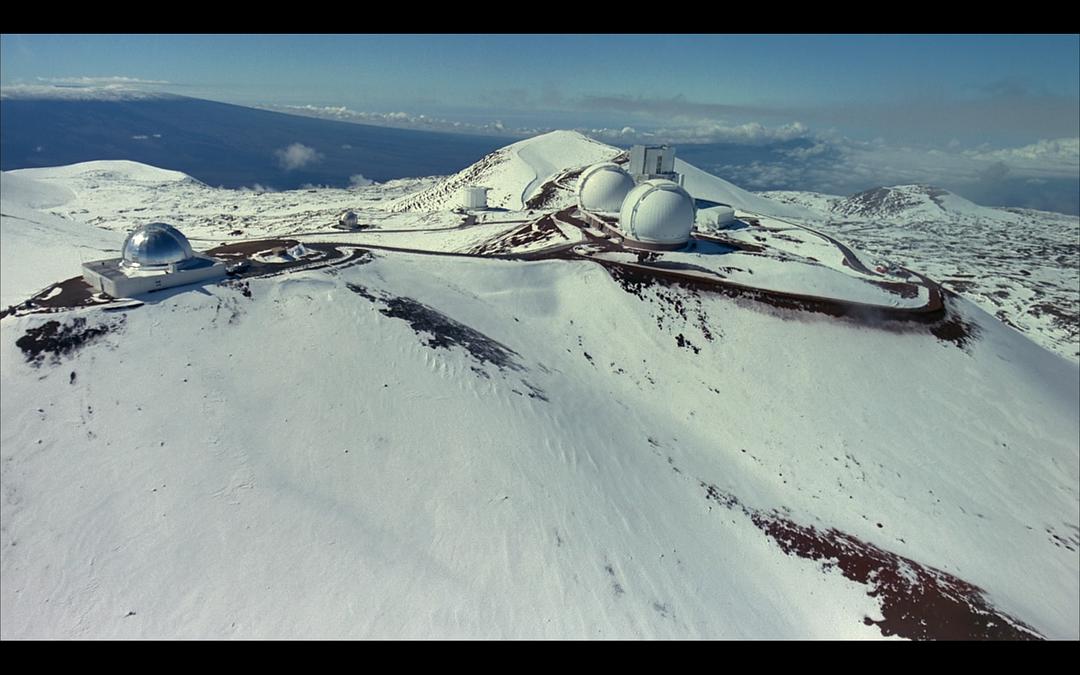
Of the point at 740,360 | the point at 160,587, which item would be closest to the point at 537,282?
the point at 740,360

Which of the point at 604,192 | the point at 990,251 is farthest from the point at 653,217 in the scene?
the point at 990,251

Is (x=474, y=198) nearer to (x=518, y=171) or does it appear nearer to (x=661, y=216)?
(x=518, y=171)

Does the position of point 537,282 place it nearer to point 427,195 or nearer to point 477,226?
point 477,226

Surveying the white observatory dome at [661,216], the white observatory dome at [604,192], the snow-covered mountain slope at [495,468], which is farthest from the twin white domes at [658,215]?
the snow-covered mountain slope at [495,468]

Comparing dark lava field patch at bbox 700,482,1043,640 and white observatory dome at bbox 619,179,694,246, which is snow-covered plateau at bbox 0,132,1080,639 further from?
white observatory dome at bbox 619,179,694,246

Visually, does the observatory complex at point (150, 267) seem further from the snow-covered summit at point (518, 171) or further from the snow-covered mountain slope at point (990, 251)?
the snow-covered mountain slope at point (990, 251)
